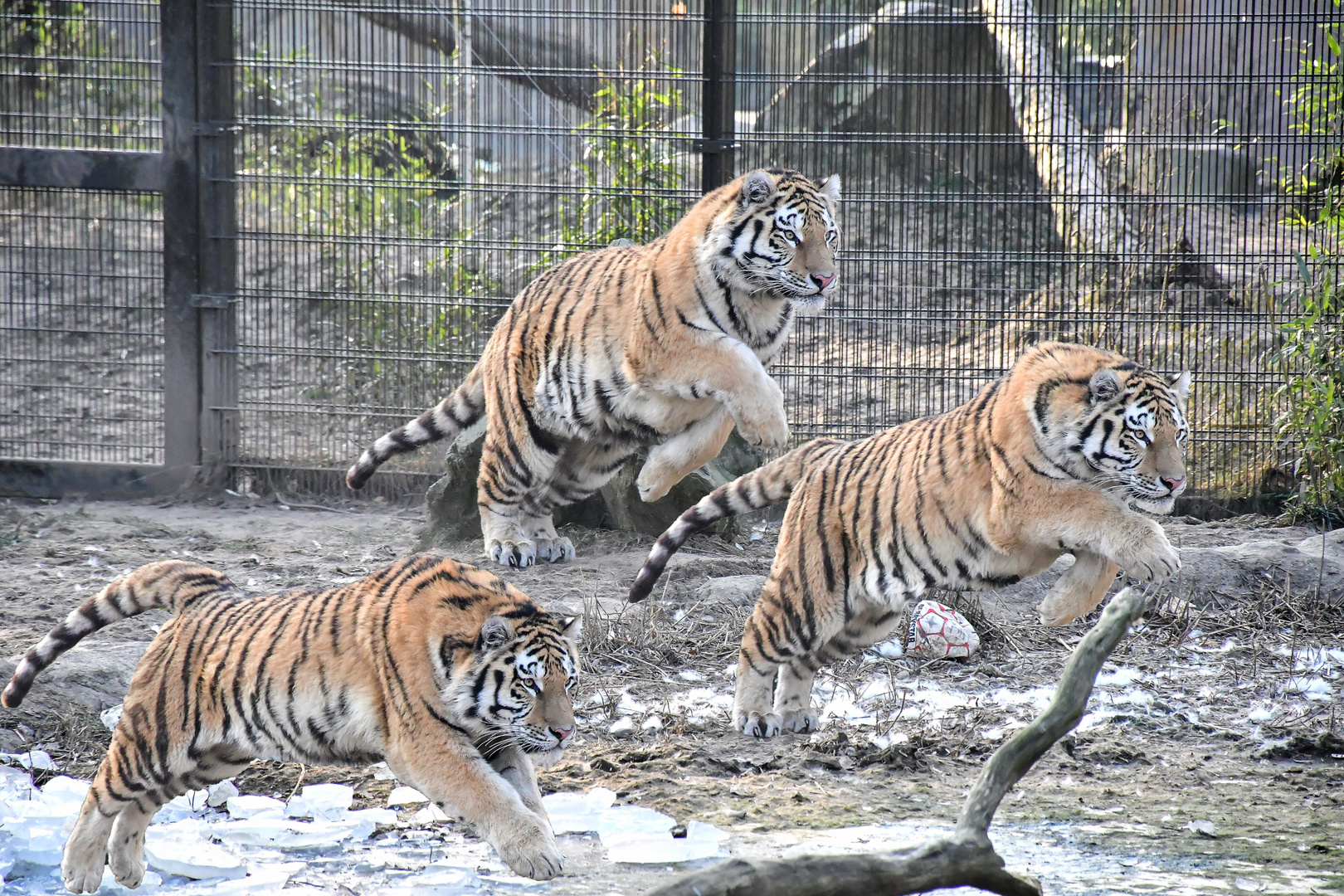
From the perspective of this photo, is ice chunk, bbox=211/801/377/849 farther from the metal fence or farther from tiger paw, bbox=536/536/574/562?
the metal fence

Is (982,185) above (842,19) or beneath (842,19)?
beneath

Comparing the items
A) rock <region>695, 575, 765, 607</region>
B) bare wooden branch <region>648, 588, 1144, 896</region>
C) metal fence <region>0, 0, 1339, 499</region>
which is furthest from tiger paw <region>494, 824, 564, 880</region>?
metal fence <region>0, 0, 1339, 499</region>

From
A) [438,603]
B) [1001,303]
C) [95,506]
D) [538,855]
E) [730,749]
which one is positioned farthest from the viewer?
[95,506]

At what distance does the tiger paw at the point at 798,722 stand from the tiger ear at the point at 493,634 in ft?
5.68

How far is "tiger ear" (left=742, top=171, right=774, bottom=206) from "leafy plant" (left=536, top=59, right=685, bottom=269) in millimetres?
2627

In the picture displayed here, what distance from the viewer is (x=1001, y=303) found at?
23.7ft

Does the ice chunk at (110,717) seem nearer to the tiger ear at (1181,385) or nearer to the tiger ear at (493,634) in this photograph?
the tiger ear at (493,634)

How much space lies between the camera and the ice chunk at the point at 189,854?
3.55 metres

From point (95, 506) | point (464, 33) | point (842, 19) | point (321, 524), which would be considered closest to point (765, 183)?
point (842, 19)

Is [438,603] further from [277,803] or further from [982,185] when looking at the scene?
[982,185]

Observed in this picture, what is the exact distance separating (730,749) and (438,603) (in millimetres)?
1593

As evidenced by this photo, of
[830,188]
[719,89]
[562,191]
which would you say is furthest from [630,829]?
[719,89]

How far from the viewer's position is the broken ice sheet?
3.68m

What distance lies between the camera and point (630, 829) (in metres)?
3.85
